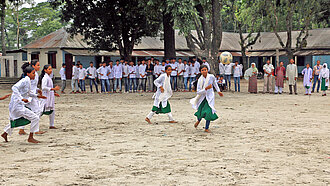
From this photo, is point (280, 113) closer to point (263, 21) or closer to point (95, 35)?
point (95, 35)

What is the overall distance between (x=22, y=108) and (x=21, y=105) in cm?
6

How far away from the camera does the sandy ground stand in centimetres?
551

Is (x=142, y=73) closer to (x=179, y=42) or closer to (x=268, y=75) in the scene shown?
(x=268, y=75)

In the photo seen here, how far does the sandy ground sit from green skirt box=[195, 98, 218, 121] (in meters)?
0.38

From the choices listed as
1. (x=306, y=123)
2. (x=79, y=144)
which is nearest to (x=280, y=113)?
(x=306, y=123)

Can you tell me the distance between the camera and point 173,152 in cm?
→ 720

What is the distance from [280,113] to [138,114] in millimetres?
4408

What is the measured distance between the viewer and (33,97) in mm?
8641

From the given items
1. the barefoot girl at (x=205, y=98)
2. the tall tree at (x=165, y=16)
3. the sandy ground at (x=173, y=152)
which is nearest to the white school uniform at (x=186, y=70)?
the tall tree at (x=165, y=16)

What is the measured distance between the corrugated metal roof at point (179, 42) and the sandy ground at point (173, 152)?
23.0 m

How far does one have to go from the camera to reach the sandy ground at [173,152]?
5.51 meters

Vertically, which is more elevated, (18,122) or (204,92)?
(204,92)

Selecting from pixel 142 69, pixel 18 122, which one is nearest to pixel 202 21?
pixel 142 69

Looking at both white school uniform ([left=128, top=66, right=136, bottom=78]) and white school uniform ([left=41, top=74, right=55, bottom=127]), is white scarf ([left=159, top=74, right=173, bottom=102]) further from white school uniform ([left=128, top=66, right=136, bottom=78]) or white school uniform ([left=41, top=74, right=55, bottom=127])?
white school uniform ([left=128, top=66, right=136, bottom=78])
